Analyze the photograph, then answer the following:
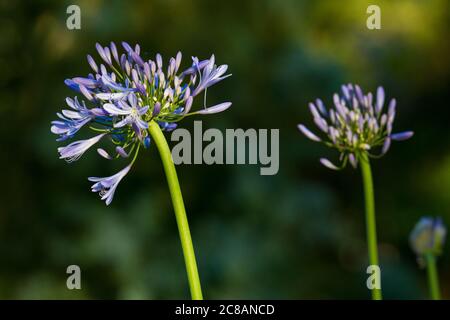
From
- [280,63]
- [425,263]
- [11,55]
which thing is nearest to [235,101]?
[280,63]

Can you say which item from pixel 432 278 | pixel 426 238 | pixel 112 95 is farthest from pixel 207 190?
pixel 112 95

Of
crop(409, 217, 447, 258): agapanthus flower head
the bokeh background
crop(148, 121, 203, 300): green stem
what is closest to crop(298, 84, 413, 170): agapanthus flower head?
crop(409, 217, 447, 258): agapanthus flower head

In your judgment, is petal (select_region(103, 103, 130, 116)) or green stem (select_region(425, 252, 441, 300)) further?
green stem (select_region(425, 252, 441, 300))

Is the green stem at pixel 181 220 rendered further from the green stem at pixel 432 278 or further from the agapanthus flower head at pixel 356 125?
the green stem at pixel 432 278

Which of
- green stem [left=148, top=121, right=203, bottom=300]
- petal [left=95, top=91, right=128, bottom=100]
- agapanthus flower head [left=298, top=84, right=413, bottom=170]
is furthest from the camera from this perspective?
agapanthus flower head [left=298, top=84, right=413, bottom=170]

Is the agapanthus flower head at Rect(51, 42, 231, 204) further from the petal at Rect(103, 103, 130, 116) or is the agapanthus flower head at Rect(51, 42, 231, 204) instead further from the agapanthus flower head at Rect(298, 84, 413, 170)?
the agapanthus flower head at Rect(298, 84, 413, 170)

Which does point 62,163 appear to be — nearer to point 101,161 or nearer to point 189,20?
point 101,161

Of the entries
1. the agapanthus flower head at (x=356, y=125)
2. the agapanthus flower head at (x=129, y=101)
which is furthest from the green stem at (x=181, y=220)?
the agapanthus flower head at (x=356, y=125)
